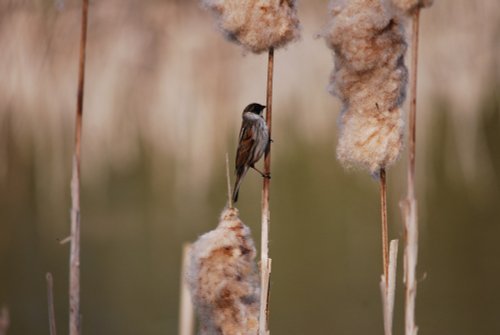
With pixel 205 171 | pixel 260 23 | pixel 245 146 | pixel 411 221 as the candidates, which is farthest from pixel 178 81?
pixel 411 221

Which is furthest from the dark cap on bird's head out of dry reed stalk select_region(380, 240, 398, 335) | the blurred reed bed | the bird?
the blurred reed bed

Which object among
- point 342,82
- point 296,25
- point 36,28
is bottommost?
point 342,82

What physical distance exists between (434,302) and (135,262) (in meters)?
→ 1.64

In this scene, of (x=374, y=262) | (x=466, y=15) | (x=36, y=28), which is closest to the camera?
(x=36, y=28)

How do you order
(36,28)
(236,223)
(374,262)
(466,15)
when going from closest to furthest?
(236,223) → (36,28) → (466,15) → (374,262)

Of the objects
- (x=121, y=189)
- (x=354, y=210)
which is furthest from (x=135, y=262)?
(x=354, y=210)

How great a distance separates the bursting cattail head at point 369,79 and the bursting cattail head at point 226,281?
0.88 feet

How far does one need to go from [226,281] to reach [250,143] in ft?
1.51

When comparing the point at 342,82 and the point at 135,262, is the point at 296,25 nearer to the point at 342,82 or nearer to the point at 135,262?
the point at 342,82

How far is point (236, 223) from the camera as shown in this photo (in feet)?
5.72

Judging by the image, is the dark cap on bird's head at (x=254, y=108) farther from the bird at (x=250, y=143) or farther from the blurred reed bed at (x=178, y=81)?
the blurred reed bed at (x=178, y=81)

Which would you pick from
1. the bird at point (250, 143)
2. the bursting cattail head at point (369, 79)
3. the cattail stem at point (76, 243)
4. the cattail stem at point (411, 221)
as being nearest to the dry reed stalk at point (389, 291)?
the cattail stem at point (411, 221)

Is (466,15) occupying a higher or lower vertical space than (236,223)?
higher

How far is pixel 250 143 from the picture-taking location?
6.86 feet
